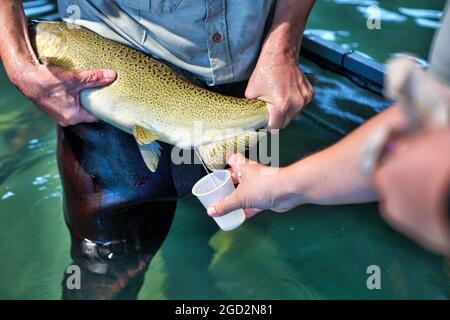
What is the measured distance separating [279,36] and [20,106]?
1.56 m

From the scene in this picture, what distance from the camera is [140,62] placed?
1469mm

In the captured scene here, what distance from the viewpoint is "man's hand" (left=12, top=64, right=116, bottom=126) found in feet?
4.50

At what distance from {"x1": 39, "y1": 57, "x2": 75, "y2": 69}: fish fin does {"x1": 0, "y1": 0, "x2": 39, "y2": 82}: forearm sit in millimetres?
25

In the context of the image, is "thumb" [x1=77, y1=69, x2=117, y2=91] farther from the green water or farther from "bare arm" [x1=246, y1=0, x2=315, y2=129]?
the green water

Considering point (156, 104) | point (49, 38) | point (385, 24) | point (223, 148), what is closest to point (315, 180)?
point (223, 148)

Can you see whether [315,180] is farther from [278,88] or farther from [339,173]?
[278,88]

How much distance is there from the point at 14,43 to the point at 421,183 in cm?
119

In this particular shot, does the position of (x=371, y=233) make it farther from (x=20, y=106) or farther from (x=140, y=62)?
(x=20, y=106)

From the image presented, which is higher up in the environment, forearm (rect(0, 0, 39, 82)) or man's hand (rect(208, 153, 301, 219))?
forearm (rect(0, 0, 39, 82))

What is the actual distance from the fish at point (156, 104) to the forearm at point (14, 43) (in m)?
0.04

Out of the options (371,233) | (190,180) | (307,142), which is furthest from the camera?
(307,142)

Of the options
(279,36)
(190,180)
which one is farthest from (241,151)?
(279,36)
